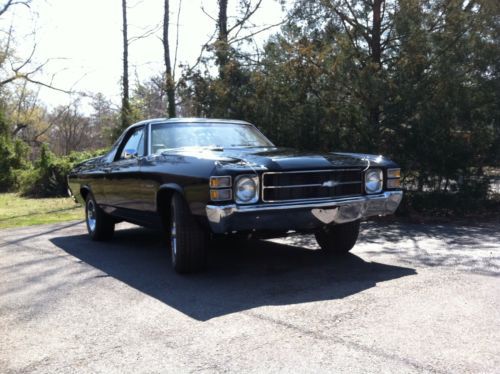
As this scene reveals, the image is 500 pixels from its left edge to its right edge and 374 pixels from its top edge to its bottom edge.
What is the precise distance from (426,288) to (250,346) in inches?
72.9

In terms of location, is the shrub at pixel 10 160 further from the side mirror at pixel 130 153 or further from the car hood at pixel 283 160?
the car hood at pixel 283 160

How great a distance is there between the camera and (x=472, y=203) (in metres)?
9.36

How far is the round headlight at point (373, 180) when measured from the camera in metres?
5.55

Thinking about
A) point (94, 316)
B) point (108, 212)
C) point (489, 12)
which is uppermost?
point (489, 12)

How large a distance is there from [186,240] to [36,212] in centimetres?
965

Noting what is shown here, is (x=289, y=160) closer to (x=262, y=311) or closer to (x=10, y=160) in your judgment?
(x=262, y=311)

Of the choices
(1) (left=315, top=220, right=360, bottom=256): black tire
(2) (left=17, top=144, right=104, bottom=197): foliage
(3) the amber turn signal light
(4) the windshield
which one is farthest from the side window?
(2) (left=17, top=144, right=104, bottom=197): foliage

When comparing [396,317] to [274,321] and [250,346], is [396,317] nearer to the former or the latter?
[274,321]

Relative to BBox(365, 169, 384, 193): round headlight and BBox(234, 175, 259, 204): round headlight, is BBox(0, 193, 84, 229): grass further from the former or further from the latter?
BBox(365, 169, 384, 193): round headlight

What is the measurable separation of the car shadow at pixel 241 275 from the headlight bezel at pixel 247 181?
0.76 metres

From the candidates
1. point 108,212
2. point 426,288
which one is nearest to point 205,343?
point 426,288

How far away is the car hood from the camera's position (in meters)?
5.04

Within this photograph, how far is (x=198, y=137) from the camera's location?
6500 mm

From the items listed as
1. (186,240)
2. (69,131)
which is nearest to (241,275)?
(186,240)
